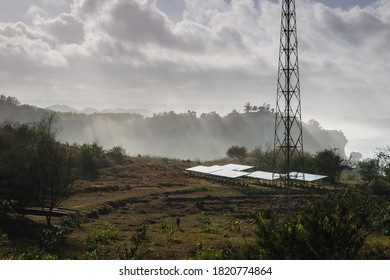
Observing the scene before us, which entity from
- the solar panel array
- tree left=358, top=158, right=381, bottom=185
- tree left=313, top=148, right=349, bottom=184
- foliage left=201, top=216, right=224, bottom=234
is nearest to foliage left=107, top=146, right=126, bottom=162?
the solar panel array

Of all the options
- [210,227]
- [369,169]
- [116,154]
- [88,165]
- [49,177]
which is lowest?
[210,227]

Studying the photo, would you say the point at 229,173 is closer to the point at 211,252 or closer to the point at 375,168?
the point at 375,168

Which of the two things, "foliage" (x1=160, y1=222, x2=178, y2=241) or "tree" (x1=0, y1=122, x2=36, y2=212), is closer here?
"tree" (x1=0, y1=122, x2=36, y2=212)

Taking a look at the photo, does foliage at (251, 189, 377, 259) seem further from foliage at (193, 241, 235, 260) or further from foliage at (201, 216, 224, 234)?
foliage at (201, 216, 224, 234)

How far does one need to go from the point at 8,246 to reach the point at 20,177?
8.12 m

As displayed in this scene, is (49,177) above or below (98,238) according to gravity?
above

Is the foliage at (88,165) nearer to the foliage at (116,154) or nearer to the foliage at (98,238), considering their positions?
the foliage at (116,154)

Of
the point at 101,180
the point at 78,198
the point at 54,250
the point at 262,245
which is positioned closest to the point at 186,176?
the point at 101,180

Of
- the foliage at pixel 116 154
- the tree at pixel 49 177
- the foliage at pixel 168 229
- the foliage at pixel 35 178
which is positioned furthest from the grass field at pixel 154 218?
the foliage at pixel 116 154

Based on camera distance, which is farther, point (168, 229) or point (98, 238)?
point (168, 229)

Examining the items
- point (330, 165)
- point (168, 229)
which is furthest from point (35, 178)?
point (330, 165)

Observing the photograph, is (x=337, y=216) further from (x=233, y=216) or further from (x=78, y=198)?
(x=78, y=198)
